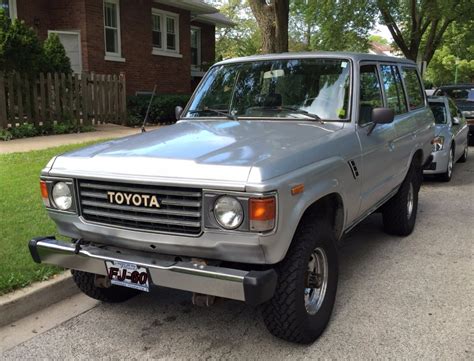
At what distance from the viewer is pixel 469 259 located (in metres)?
5.18

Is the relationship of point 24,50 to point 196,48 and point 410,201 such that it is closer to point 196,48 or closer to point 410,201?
point 410,201

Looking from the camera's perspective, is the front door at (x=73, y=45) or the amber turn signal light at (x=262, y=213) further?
the front door at (x=73, y=45)

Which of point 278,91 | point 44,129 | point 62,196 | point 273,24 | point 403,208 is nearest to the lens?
point 62,196

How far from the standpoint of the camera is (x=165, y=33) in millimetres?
19594

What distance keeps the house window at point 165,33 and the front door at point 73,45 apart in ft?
11.7

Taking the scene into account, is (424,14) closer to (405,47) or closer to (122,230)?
(405,47)

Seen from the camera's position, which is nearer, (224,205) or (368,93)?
(224,205)

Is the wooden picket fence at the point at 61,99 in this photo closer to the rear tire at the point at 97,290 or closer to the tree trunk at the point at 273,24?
the tree trunk at the point at 273,24

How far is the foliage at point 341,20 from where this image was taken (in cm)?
2184

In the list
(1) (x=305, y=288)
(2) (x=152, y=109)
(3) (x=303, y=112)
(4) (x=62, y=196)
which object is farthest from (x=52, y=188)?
(2) (x=152, y=109)

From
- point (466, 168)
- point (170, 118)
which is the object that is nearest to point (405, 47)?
point (170, 118)

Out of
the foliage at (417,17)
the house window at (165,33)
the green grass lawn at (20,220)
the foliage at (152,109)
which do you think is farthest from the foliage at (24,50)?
the foliage at (417,17)

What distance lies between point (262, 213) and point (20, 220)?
11.8 ft

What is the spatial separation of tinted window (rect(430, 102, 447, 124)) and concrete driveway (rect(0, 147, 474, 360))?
4.83m
